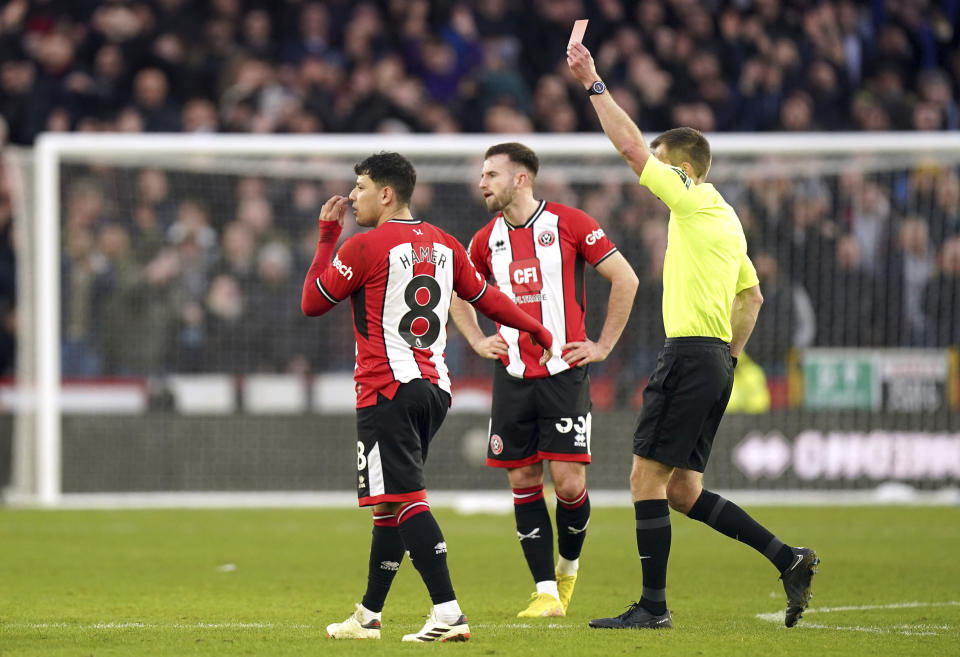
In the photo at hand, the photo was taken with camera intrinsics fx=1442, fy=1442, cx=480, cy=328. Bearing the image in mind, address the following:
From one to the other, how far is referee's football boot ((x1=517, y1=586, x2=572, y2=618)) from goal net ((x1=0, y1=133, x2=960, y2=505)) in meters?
6.47

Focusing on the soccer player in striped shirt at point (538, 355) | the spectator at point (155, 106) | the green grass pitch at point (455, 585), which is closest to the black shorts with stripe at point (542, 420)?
the soccer player in striped shirt at point (538, 355)

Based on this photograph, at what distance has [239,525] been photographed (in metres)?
11.3

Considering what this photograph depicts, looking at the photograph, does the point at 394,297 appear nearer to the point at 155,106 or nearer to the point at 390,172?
the point at 390,172

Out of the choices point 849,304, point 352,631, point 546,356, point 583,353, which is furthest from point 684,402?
point 849,304

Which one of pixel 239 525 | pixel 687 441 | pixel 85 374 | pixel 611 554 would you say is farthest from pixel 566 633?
pixel 85 374

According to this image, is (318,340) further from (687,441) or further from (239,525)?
(687,441)

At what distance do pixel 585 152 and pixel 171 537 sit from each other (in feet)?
17.3

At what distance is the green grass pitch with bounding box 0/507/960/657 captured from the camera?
17.7 feet

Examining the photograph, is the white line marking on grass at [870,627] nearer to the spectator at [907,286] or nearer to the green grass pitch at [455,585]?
the green grass pitch at [455,585]

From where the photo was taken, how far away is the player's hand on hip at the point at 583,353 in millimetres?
6484

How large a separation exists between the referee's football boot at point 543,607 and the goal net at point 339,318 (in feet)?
21.2

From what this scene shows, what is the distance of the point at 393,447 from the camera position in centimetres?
543

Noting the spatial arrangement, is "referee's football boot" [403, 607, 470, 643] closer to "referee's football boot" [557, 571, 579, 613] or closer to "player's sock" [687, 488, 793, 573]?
"player's sock" [687, 488, 793, 573]

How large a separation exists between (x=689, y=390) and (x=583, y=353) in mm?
791
